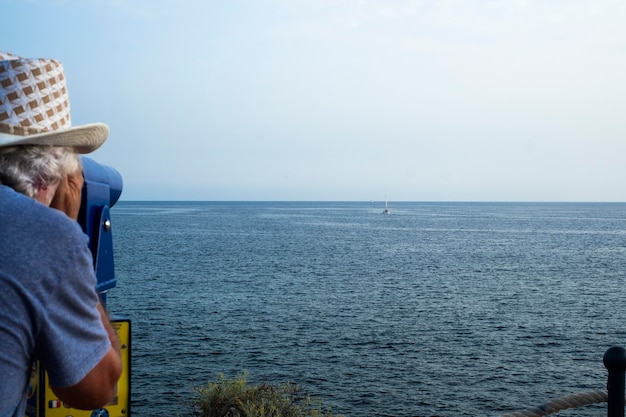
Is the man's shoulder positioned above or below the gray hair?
below

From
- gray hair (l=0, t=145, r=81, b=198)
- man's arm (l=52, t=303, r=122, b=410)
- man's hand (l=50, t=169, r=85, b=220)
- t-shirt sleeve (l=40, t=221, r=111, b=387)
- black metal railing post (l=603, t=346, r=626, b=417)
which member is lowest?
black metal railing post (l=603, t=346, r=626, b=417)

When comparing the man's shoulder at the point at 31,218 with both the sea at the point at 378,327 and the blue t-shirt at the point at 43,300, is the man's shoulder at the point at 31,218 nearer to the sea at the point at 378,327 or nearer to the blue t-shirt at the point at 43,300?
the blue t-shirt at the point at 43,300

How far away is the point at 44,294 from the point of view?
1.42 meters

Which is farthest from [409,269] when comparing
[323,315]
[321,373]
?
[321,373]

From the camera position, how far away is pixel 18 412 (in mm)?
1542

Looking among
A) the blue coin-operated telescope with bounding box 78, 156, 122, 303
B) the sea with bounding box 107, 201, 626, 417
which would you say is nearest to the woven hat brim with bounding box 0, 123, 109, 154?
the blue coin-operated telescope with bounding box 78, 156, 122, 303

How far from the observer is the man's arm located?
5.02 ft

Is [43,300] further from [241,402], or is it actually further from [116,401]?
[241,402]

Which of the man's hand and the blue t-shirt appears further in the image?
the man's hand

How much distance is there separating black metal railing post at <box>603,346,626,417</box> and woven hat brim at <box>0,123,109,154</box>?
2628 millimetres

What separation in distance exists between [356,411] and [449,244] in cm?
5950

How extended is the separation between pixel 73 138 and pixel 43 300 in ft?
1.69

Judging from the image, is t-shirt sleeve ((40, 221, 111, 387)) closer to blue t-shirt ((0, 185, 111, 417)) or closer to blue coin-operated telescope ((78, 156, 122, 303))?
blue t-shirt ((0, 185, 111, 417))

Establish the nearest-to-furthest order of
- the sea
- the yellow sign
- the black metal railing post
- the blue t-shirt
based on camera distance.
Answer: the blue t-shirt < the yellow sign < the black metal railing post < the sea
